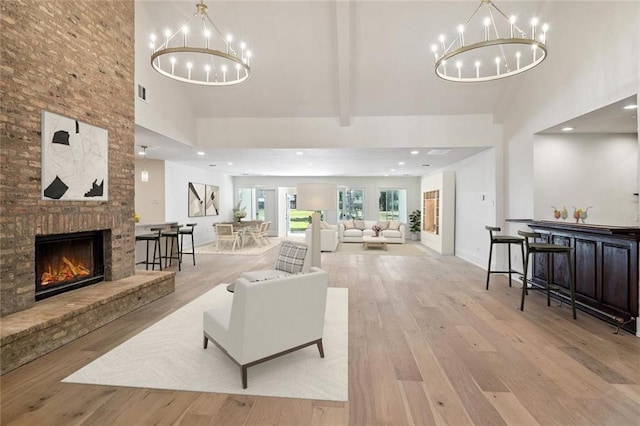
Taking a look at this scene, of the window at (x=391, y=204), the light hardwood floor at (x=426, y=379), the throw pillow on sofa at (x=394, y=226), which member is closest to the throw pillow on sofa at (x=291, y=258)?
the light hardwood floor at (x=426, y=379)

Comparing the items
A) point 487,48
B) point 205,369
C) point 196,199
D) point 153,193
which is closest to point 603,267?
point 487,48

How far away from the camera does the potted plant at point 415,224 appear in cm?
1181

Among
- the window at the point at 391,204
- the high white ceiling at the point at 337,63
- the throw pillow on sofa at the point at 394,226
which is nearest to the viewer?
the high white ceiling at the point at 337,63

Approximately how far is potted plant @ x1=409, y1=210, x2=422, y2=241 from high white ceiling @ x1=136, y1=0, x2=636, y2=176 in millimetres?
4952

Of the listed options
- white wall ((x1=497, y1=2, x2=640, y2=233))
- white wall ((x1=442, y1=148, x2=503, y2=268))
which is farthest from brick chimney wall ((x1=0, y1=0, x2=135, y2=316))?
white wall ((x1=442, y1=148, x2=503, y2=268))

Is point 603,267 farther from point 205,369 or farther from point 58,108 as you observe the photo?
point 58,108

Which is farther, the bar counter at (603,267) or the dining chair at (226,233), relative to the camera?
the dining chair at (226,233)

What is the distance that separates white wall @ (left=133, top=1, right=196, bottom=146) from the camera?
4.57 meters

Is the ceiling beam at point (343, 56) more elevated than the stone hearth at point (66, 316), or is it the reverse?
the ceiling beam at point (343, 56)

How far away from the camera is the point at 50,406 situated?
2.02 metres

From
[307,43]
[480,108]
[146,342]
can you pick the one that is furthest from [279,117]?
[146,342]

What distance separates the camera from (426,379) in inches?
92.3

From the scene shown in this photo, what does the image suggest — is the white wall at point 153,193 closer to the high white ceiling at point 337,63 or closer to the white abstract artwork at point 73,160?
the high white ceiling at point 337,63

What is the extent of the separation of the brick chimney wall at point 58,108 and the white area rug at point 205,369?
46.9 inches
